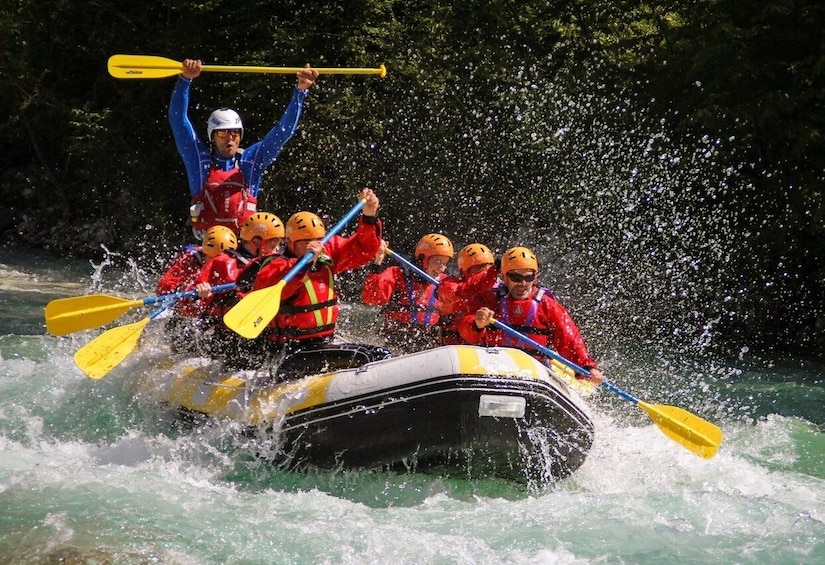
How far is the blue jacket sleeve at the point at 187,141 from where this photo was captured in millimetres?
7691

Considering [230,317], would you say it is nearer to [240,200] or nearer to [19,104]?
[240,200]

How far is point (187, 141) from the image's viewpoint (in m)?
7.69

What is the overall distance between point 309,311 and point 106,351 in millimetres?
1265

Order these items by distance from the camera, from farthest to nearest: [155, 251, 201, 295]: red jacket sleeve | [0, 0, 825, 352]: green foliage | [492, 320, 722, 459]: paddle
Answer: [0, 0, 825, 352]: green foliage < [155, 251, 201, 295]: red jacket sleeve < [492, 320, 722, 459]: paddle

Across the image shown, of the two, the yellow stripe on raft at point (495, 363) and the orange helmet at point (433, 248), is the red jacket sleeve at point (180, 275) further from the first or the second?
the yellow stripe on raft at point (495, 363)

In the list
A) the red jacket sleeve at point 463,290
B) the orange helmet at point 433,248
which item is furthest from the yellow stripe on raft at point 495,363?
the orange helmet at point 433,248

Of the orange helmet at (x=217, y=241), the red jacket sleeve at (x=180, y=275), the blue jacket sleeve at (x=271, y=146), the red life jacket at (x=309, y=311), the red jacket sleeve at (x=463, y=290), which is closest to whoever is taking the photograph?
the red life jacket at (x=309, y=311)

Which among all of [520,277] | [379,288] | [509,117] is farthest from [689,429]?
[509,117]

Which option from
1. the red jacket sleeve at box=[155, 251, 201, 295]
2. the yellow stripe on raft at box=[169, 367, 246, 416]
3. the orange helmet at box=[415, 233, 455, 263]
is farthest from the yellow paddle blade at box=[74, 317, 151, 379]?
the orange helmet at box=[415, 233, 455, 263]

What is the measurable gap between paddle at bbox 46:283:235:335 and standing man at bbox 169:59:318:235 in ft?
4.33

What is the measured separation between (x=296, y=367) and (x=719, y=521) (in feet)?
8.49

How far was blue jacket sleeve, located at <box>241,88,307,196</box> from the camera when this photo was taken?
25.8ft

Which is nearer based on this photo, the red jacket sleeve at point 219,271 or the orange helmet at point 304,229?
the orange helmet at point 304,229

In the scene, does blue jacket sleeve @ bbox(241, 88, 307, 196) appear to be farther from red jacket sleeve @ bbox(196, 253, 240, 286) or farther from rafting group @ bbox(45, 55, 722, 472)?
red jacket sleeve @ bbox(196, 253, 240, 286)
